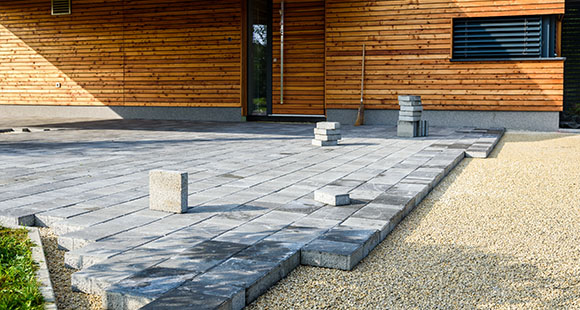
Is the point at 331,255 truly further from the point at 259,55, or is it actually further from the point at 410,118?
the point at 259,55

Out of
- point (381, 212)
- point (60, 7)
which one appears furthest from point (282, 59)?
point (381, 212)

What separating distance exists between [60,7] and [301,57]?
7.14 metres

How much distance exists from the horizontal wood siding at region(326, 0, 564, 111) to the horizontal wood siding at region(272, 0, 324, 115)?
19.6 inches

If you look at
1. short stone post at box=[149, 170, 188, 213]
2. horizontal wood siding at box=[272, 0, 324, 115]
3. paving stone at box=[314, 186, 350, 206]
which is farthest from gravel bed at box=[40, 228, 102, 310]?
horizontal wood siding at box=[272, 0, 324, 115]

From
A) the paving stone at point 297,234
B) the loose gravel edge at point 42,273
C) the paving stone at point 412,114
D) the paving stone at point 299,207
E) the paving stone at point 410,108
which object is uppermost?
the paving stone at point 410,108

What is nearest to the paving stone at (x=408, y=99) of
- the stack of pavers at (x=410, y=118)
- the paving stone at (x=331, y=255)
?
the stack of pavers at (x=410, y=118)

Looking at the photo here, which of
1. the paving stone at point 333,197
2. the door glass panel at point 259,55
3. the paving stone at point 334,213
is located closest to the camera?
the paving stone at point 334,213

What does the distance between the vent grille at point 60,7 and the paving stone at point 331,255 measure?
1513cm

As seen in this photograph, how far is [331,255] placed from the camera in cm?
322

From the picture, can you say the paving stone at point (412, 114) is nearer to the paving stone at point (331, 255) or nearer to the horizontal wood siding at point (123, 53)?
the horizontal wood siding at point (123, 53)

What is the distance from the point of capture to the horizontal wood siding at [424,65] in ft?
40.7

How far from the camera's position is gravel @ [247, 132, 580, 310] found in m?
2.83

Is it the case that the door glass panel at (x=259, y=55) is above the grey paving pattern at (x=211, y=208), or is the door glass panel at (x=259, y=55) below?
above

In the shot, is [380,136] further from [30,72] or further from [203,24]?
[30,72]
